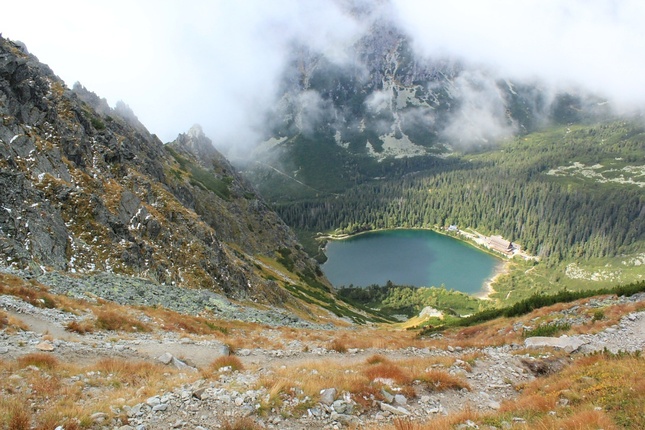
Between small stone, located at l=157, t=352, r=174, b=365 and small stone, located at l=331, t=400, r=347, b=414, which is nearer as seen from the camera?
small stone, located at l=331, t=400, r=347, b=414

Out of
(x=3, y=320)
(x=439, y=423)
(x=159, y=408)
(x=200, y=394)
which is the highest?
(x=439, y=423)

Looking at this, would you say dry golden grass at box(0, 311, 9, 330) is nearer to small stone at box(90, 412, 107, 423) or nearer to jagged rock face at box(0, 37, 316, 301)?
small stone at box(90, 412, 107, 423)

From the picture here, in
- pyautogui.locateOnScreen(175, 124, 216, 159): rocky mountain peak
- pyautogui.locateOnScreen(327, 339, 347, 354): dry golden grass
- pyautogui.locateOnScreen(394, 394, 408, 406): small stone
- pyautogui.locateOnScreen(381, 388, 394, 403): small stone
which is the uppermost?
pyautogui.locateOnScreen(175, 124, 216, 159): rocky mountain peak

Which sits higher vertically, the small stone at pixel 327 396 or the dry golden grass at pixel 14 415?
the dry golden grass at pixel 14 415

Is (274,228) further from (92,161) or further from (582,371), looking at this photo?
(582,371)

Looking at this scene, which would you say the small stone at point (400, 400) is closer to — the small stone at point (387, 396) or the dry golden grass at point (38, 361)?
the small stone at point (387, 396)

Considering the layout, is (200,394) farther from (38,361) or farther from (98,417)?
(38,361)

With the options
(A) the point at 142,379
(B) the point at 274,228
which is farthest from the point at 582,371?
(B) the point at 274,228

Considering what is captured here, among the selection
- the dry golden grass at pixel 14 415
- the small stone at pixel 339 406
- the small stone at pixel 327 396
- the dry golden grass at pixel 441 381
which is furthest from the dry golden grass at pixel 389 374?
the dry golden grass at pixel 14 415

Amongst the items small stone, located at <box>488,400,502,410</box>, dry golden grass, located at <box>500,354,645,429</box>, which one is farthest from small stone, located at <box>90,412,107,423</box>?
small stone, located at <box>488,400,502,410</box>

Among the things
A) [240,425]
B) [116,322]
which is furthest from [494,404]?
[116,322]

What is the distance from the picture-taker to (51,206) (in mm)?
34969

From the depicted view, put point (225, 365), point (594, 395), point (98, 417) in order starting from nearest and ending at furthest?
point (98, 417)
point (594, 395)
point (225, 365)

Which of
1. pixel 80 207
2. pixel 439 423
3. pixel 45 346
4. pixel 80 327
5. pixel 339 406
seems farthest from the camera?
pixel 80 207
